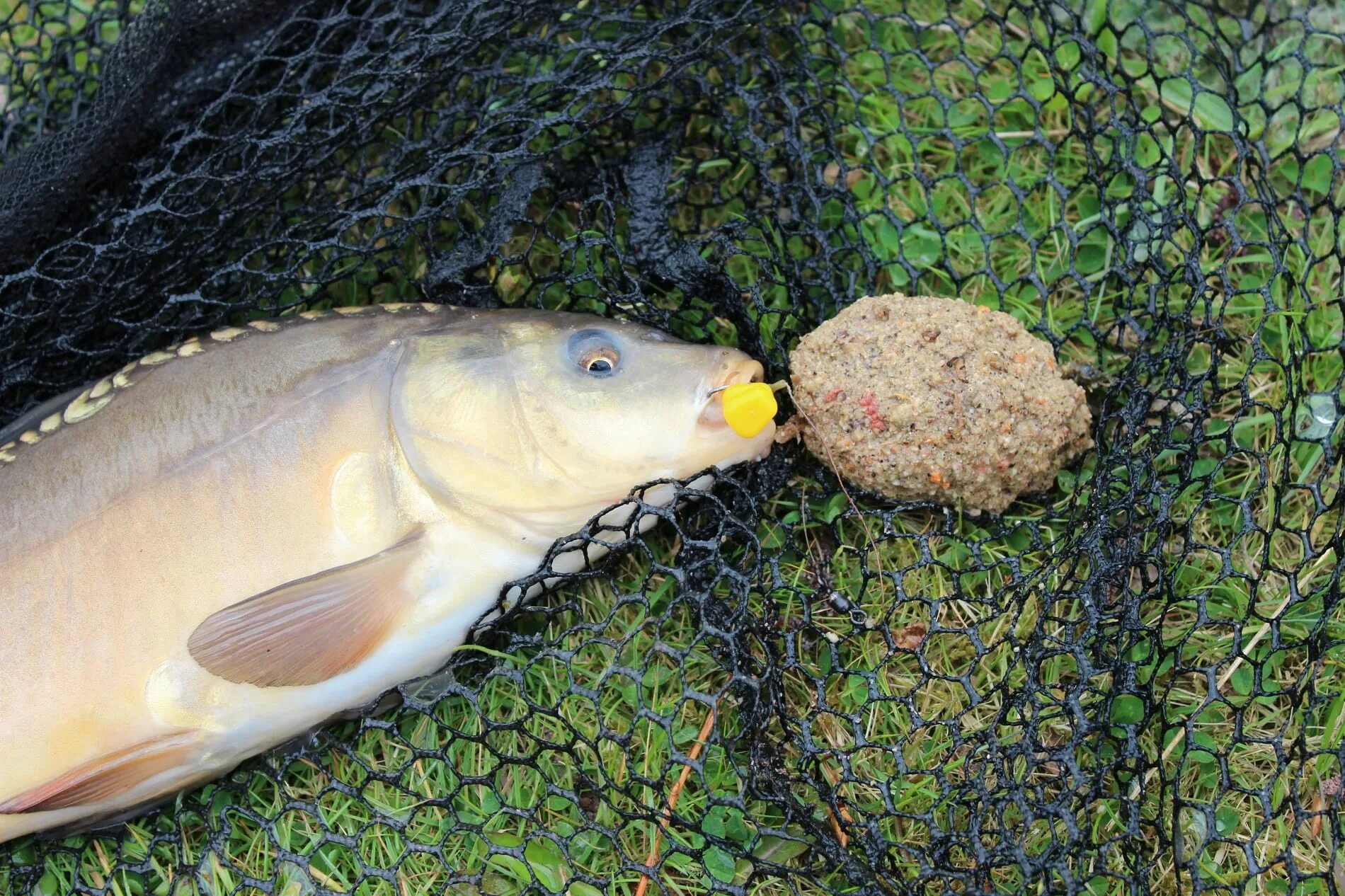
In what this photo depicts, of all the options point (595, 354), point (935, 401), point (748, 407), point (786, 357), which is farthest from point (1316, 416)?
point (595, 354)

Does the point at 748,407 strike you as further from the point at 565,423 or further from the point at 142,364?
the point at 142,364

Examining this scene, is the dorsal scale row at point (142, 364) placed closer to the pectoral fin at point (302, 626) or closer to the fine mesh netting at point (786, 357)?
the fine mesh netting at point (786, 357)

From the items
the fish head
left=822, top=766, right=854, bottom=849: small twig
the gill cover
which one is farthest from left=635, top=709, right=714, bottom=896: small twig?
the gill cover

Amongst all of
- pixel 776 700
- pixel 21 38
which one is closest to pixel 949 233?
pixel 776 700

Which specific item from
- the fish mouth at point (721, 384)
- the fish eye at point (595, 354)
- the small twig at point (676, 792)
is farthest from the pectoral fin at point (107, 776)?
the fish mouth at point (721, 384)

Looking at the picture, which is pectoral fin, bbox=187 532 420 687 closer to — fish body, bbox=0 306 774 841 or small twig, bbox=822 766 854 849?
fish body, bbox=0 306 774 841

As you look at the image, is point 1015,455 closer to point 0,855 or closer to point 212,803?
point 212,803
